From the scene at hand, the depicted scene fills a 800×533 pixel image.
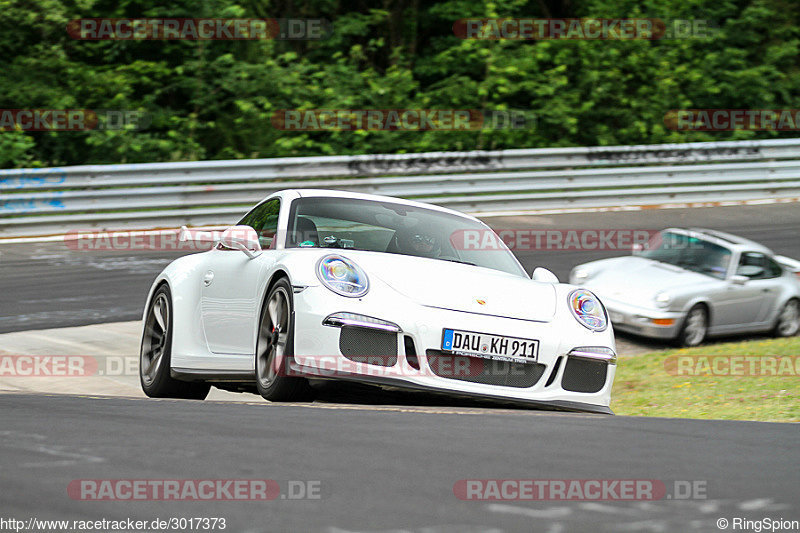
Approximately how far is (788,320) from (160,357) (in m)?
Result: 9.04

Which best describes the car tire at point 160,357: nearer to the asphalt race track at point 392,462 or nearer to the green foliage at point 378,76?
the asphalt race track at point 392,462

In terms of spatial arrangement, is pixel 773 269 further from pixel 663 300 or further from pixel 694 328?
pixel 663 300

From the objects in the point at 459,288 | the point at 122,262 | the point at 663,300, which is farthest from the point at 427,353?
the point at 122,262

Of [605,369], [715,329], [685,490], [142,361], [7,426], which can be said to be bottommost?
[715,329]

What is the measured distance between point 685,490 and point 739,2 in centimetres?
2497

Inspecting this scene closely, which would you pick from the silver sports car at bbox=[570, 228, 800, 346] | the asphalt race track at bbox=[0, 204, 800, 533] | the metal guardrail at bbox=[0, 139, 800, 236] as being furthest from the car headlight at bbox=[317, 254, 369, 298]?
the metal guardrail at bbox=[0, 139, 800, 236]

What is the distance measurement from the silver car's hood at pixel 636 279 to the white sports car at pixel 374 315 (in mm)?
5715

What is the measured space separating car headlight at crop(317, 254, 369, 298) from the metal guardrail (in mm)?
10006

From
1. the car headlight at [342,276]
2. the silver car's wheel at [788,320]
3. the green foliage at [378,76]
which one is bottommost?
the silver car's wheel at [788,320]

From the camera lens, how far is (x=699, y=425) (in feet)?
15.3

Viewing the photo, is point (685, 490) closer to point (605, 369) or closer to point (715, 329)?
point (605, 369)

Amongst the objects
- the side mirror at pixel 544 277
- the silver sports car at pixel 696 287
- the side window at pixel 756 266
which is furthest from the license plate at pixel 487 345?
the side window at pixel 756 266

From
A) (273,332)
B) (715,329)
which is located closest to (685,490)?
(273,332)

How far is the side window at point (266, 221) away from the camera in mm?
6722
